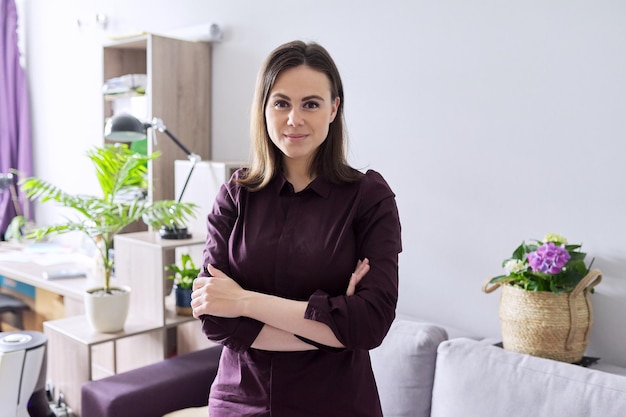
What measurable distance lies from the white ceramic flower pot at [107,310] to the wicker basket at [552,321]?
4.49 ft

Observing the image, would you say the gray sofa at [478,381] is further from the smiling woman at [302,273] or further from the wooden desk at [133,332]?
the wooden desk at [133,332]

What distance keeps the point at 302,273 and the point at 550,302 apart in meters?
0.79

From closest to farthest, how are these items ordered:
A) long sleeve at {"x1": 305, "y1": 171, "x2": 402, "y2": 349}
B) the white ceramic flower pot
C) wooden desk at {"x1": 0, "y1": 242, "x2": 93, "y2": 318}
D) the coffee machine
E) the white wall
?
long sleeve at {"x1": 305, "y1": 171, "x2": 402, "y2": 349}
the white wall
the coffee machine
the white ceramic flower pot
wooden desk at {"x1": 0, "y1": 242, "x2": 93, "y2": 318}

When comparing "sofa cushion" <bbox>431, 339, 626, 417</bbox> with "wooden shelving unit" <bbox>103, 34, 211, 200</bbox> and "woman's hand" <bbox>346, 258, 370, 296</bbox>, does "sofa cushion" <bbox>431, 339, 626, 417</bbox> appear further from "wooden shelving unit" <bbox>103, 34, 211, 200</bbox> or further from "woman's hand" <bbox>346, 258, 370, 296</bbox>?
"wooden shelving unit" <bbox>103, 34, 211, 200</bbox>

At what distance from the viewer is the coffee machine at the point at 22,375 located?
84.9 inches

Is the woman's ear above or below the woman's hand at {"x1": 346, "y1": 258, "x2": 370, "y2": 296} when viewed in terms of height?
above

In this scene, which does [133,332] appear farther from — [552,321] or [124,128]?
[552,321]

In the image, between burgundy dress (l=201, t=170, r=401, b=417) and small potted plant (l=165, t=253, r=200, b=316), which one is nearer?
burgundy dress (l=201, t=170, r=401, b=417)

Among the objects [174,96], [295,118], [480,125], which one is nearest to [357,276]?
[295,118]

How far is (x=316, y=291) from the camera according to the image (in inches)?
47.0

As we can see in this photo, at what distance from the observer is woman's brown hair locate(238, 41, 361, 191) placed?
126 cm

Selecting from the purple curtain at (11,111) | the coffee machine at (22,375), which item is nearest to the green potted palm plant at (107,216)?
the coffee machine at (22,375)

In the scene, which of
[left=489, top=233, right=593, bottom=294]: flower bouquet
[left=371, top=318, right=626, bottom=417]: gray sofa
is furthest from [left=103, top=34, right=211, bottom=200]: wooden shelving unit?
[left=489, top=233, right=593, bottom=294]: flower bouquet

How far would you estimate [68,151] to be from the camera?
13.6 ft
